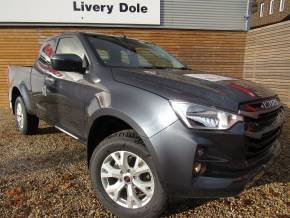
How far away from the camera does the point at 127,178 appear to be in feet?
8.61

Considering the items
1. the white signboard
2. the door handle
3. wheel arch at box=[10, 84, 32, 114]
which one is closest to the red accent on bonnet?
the door handle

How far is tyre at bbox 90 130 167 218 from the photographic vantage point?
8.00 feet

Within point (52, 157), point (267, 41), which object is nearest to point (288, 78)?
point (267, 41)

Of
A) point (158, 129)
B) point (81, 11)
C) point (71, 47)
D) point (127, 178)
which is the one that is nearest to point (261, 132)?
point (158, 129)

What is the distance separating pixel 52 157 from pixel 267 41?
332 inches

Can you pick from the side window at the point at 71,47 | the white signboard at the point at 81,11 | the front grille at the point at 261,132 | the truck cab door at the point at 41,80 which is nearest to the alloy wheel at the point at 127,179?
the front grille at the point at 261,132

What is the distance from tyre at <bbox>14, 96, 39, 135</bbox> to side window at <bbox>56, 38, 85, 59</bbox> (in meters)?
1.56

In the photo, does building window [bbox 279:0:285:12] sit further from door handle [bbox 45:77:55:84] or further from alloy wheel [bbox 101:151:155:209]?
alloy wheel [bbox 101:151:155:209]

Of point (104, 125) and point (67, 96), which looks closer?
point (104, 125)

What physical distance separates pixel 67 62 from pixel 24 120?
2614 mm

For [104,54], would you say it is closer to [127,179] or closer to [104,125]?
[104,125]

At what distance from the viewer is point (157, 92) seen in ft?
7.91

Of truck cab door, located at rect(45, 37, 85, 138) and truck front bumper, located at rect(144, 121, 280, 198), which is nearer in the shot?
truck front bumper, located at rect(144, 121, 280, 198)

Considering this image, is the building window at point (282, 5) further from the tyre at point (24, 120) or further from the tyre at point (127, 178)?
the tyre at point (127, 178)
